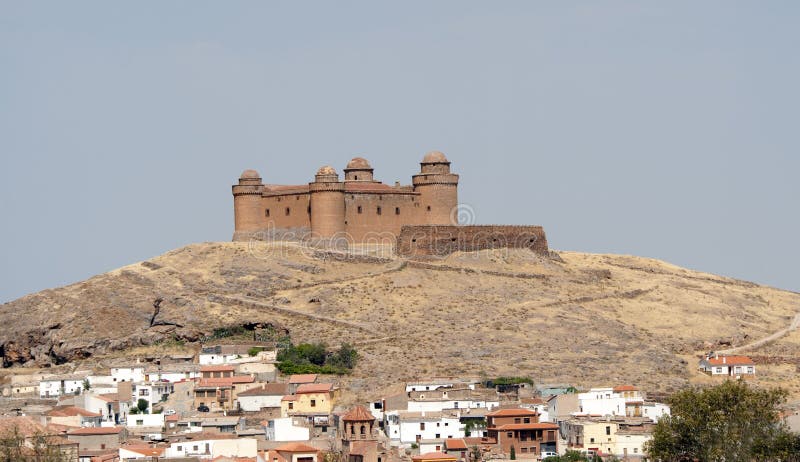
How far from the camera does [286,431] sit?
221 feet

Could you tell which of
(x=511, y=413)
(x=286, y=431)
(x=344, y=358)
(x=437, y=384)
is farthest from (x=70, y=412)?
(x=511, y=413)

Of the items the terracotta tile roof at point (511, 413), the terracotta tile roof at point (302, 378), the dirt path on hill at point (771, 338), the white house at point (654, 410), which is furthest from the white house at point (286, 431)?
the dirt path on hill at point (771, 338)

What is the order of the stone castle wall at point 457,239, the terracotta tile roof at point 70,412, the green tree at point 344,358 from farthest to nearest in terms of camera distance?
the stone castle wall at point 457,239 → the green tree at point 344,358 → the terracotta tile roof at point 70,412

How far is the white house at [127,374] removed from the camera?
8119 centimetres

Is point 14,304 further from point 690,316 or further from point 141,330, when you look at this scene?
point 690,316

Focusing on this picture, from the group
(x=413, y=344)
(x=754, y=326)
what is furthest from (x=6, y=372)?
(x=754, y=326)

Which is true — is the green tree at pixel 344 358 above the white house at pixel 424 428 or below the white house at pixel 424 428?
above

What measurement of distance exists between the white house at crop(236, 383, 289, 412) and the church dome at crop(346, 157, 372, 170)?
107 feet

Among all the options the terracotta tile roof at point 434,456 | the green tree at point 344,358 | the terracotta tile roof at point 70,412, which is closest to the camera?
the terracotta tile roof at point 434,456

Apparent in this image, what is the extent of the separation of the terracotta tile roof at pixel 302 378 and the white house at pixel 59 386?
30.7 feet

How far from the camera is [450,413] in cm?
7106

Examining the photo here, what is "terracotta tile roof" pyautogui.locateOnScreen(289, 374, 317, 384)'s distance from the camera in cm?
7906

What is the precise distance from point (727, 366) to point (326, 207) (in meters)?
25.0

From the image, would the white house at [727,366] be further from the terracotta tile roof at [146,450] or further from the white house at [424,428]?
the terracotta tile roof at [146,450]
